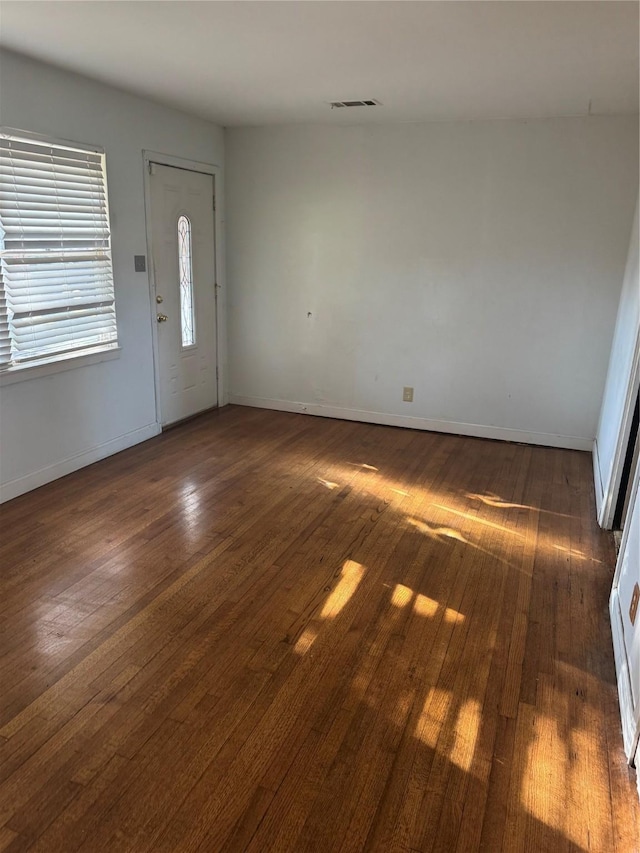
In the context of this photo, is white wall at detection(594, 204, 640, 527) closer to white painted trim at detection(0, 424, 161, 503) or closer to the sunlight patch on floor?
the sunlight patch on floor

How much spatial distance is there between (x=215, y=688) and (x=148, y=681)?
0.81ft

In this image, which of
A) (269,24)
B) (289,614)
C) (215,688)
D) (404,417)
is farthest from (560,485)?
(269,24)

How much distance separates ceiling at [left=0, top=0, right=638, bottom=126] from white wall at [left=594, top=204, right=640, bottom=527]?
1.14 meters

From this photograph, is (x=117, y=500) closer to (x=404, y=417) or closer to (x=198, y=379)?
(x=198, y=379)

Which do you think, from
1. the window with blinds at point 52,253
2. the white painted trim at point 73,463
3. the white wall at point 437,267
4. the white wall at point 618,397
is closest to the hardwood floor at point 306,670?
the white painted trim at point 73,463

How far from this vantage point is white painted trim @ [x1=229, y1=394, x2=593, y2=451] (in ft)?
15.9

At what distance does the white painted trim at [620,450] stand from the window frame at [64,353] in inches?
131

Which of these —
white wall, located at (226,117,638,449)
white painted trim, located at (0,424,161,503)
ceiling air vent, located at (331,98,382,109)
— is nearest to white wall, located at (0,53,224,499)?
white painted trim, located at (0,424,161,503)

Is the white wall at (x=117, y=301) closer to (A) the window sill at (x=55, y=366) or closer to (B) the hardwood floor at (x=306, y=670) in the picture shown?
(A) the window sill at (x=55, y=366)

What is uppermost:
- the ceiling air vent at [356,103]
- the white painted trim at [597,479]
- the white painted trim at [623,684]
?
the ceiling air vent at [356,103]

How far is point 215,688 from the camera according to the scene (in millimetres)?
2148

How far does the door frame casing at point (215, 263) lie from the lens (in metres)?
4.40

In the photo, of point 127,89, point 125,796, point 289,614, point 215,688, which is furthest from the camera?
point 127,89

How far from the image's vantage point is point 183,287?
5.03m
